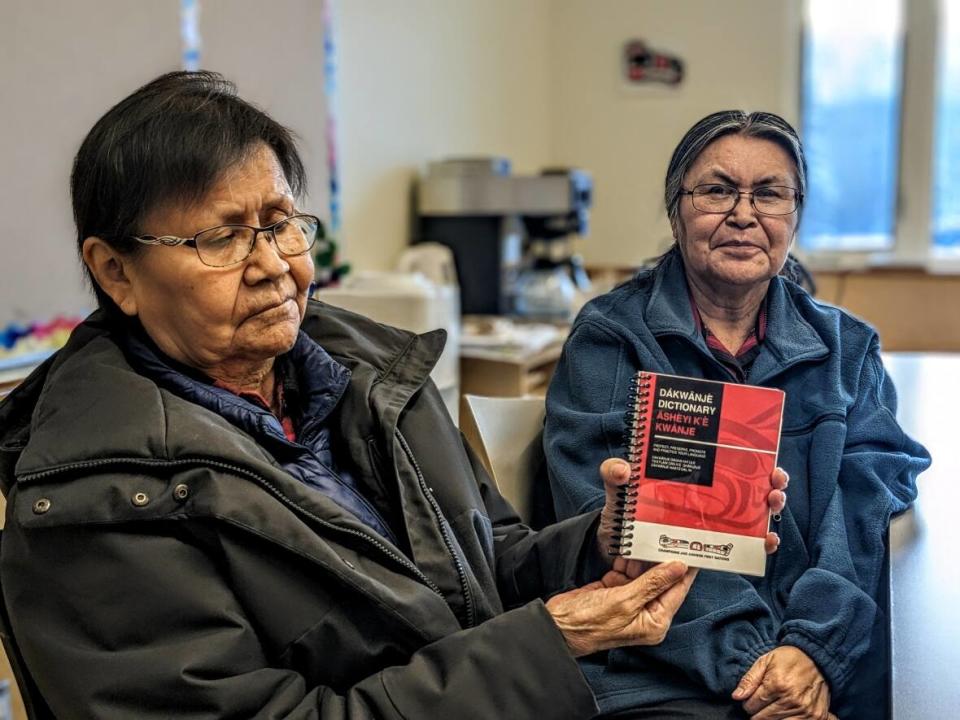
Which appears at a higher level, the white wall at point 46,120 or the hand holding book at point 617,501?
the white wall at point 46,120

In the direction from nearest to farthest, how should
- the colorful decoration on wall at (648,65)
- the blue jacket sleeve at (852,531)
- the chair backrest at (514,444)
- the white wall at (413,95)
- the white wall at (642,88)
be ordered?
1. the blue jacket sleeve at (852,531)
2. the chair backrest at (514,444)
3. the white wall at (413,95)
4. the white wall at (642,88)
5. the colorful decoration on wall at (648,65)

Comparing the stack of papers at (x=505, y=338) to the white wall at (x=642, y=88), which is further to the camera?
the white wall at (x=642, y=88)

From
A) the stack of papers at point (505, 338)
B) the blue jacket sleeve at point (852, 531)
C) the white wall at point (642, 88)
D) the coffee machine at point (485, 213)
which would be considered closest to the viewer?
the blue jacket sleeve at point (852, 531)

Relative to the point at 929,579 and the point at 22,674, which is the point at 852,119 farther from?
the point at 22,674

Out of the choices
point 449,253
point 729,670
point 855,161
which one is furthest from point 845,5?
point 729,670

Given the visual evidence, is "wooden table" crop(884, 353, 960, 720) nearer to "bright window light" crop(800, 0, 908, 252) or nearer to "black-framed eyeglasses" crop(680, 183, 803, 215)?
"black-framed eyeglasses" crop(680, 183, 803, 215)

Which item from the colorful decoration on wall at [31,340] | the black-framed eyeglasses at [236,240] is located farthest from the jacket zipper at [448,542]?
the colorful decoration on wall at [31,340]

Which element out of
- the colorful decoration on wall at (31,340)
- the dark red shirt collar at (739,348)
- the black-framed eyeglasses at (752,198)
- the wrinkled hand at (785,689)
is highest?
the black-framed eyeglasses at (752,198)

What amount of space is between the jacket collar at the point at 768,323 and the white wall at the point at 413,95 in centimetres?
201

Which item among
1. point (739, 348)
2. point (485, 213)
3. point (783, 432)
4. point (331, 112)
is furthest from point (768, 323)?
point (485, 213)

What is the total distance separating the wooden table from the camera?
3.27 ft

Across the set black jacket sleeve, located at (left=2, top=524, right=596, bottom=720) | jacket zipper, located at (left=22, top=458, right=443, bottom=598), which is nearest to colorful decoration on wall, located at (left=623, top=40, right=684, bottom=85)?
jacket zipper, located at (left=22, top=458, right=443, bottom=598)

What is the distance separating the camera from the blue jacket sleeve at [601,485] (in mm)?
1383

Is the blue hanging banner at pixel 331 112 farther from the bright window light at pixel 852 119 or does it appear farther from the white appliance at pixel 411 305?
the bright window light at pixel 852 119
